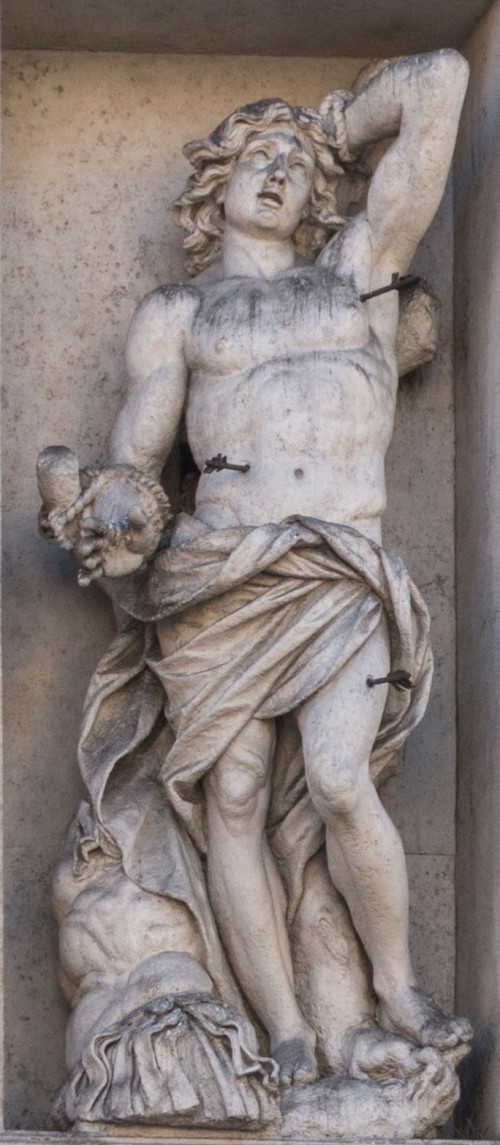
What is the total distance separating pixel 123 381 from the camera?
10945mm

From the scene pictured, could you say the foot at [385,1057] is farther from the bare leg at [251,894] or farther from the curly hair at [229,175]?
the curly hair at [229,175]

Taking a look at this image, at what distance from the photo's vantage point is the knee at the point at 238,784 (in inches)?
397

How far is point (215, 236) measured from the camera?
1082 cm

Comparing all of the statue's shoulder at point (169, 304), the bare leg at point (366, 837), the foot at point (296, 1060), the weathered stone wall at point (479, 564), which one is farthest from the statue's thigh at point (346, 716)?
the statue's shoulder at point (169, 304)

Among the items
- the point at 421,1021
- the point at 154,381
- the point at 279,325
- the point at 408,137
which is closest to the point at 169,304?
the point at 154,381

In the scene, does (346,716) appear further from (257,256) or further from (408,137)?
(408,137)

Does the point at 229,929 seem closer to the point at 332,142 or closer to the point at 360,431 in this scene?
the point at 360,431

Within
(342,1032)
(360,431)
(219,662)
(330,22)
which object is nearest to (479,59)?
(330,22)

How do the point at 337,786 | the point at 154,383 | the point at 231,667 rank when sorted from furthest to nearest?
1. the point at 154,383
2. the point at 231,667
3. the point at 337,786

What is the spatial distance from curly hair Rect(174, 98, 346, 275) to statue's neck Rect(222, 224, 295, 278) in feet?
0.34

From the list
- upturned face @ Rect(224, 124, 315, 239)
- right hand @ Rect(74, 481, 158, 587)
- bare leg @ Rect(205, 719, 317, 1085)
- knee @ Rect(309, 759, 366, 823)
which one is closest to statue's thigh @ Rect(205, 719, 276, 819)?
bare leg @ Rect(205, 719, 317, 1085)

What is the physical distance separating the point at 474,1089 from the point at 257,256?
237 centimetres

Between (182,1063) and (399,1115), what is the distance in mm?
604

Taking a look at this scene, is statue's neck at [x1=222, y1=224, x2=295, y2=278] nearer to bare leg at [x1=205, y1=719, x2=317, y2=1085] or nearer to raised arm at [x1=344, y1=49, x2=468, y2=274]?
raised arm at [x1=344, y1=49, x2=468, y2=274]
